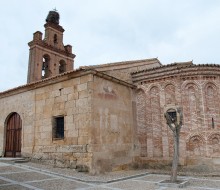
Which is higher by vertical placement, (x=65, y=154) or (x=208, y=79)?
(x=208, y=79)

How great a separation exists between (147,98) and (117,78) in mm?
1891

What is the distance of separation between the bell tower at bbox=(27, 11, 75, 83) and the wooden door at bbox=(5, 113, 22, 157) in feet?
30.0

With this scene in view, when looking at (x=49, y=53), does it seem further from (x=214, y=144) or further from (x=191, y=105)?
(x=214, y=144)

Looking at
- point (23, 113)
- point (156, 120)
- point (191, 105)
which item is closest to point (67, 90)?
point (23, 113)

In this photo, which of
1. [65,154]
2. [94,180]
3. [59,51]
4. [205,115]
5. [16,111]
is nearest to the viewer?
[94,180]

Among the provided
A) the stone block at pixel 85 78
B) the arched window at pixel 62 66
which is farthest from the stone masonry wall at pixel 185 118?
the arched window at pixel 62 66

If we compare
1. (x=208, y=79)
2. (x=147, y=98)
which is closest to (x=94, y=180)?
(x=147, y=98)

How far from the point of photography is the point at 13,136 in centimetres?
1212

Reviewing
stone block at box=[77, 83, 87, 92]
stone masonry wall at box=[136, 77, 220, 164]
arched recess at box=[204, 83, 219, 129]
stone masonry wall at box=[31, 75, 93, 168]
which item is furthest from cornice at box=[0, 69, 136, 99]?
arched recess at box=[204, 83, 219, 129]

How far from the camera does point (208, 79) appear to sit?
1012 cm

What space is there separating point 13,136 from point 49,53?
11.9m

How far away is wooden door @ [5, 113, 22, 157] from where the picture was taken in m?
11.8

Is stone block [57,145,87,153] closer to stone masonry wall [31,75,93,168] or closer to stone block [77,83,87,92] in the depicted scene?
stone masonry wall [31,75,93,168]

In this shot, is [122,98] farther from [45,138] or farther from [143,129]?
[45,138]
